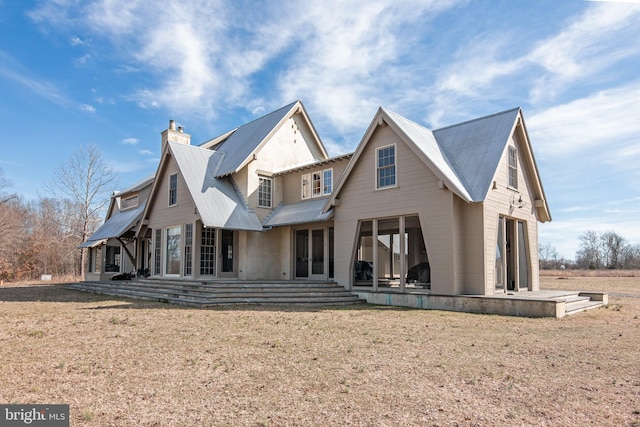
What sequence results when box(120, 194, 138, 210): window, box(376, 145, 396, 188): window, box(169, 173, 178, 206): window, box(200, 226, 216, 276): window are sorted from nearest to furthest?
box(376, 145, 396, 188): window → box(200, 226, 216, 276): window → box(169, 173, 178, 206): window → box(120, 194, 138, 210): window

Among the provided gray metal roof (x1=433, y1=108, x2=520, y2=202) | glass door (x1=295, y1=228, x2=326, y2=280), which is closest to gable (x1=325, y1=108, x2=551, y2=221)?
gray metal roof (x1=433, y1=108, x2=520, y2=202)

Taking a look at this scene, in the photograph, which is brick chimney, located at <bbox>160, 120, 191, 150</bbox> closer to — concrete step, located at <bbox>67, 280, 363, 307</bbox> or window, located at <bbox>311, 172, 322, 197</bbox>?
window, located at <bbox>311, 172, 322, 197</bbox>

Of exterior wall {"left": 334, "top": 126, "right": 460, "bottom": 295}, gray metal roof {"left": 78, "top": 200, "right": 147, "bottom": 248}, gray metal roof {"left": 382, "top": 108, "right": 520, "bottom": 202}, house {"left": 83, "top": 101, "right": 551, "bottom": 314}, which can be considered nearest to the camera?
exterior wall {"left": 334, "top": 126, "right": 460, "bottom": 295}

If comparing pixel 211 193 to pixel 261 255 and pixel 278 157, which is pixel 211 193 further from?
pixel 278 157

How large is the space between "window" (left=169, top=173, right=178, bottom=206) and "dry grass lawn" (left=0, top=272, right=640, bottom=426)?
10.5 m

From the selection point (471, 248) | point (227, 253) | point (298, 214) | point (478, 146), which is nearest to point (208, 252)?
point (227, 253)

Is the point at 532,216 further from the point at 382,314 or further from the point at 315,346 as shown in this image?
the point at 315,346

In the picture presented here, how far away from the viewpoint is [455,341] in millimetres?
8680

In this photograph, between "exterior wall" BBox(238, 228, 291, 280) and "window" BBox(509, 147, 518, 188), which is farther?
"exterior wall" BBox(238, 228, 291, 280)

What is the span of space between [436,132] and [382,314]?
29.2 feet

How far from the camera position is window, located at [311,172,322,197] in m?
20.8

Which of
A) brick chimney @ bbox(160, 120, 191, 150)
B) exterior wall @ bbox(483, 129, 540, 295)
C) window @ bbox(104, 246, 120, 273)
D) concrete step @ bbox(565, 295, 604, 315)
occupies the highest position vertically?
brick chimney @ bbox(160, 120, 191, 150)

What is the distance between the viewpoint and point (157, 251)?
2225 cm

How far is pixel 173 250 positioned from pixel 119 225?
31.3 feet
